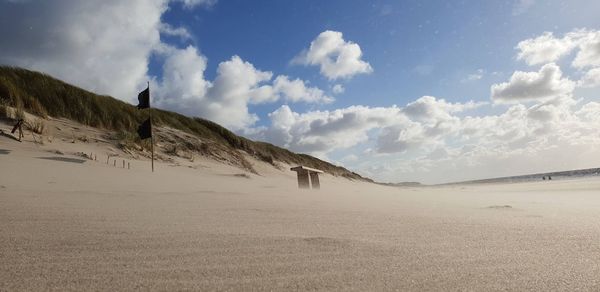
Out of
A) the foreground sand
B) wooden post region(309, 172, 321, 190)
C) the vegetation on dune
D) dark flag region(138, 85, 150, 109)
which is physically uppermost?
the vegetation on dune

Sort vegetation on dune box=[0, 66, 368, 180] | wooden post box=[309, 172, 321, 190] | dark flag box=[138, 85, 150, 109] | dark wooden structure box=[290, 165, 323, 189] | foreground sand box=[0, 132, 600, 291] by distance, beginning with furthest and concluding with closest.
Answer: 1. vegetation on dune box=[0, 66, 368, 180]
2. dark flag box=[138, 85, 150, 109]
3. wooden post box=[309, 172, 321, 190]
4. dark wooden structure box=[290, 165, 323, 189]
5. foreground sand box=[0, 132, 600, 291]

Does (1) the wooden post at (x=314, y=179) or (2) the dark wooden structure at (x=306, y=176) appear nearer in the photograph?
Answer: (2) the dark wooden structure at (x=306, y=176)

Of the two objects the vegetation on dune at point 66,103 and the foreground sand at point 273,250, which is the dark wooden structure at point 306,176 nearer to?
the foreground sand at point 273,250

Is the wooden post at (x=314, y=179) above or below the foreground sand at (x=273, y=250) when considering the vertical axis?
above

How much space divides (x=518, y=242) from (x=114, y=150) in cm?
1141

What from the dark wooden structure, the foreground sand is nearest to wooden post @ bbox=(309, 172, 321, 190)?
the dark wooden structure

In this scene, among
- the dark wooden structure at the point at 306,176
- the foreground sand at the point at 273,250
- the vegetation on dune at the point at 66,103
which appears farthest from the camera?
the vegetation on dune at the point at 66,103

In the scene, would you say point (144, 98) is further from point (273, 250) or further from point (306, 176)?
point (273, 250)

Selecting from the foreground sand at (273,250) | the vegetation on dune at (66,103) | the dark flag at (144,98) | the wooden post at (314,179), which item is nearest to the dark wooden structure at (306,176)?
the wooden post at (314,179)

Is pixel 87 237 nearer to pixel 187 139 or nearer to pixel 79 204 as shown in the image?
pixel 79 204

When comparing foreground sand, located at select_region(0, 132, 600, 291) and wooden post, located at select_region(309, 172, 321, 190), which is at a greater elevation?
wooden post, located at select_region(309, 172, 321, 190)

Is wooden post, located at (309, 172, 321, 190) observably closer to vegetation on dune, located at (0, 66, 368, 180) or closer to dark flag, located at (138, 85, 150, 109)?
dark flag, located at (138, 85, 150, 109)

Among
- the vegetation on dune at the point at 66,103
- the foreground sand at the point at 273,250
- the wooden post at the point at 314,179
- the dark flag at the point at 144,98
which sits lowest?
the foreground sand at the point at 273,250

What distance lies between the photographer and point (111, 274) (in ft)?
3.98
